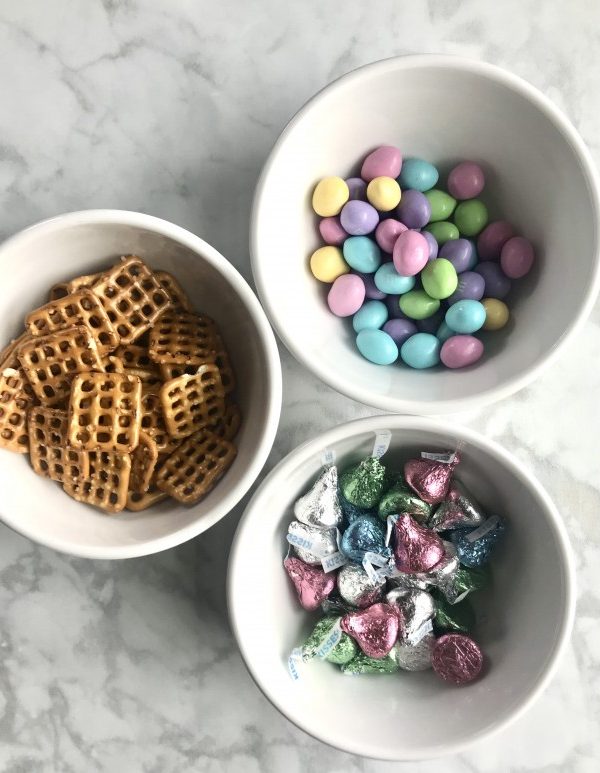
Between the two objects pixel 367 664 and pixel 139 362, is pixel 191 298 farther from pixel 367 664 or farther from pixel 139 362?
pixel 367 664

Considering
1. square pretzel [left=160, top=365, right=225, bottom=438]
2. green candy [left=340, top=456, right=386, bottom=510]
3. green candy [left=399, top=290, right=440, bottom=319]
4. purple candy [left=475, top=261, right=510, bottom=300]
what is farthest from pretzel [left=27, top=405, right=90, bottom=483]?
purple candy [left=475, top=261, right=510, bottom=300]

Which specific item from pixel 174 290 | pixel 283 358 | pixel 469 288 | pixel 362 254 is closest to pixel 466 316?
pixel 469 288

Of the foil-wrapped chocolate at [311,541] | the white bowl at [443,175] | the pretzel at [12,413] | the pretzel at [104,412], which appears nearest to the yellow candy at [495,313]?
the white bowl at [443,175]

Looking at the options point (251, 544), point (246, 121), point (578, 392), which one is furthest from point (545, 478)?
point (246, 121)

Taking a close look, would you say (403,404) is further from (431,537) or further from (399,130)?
(399,130)

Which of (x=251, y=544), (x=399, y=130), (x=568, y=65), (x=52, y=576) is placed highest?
(x=568, y=65)
